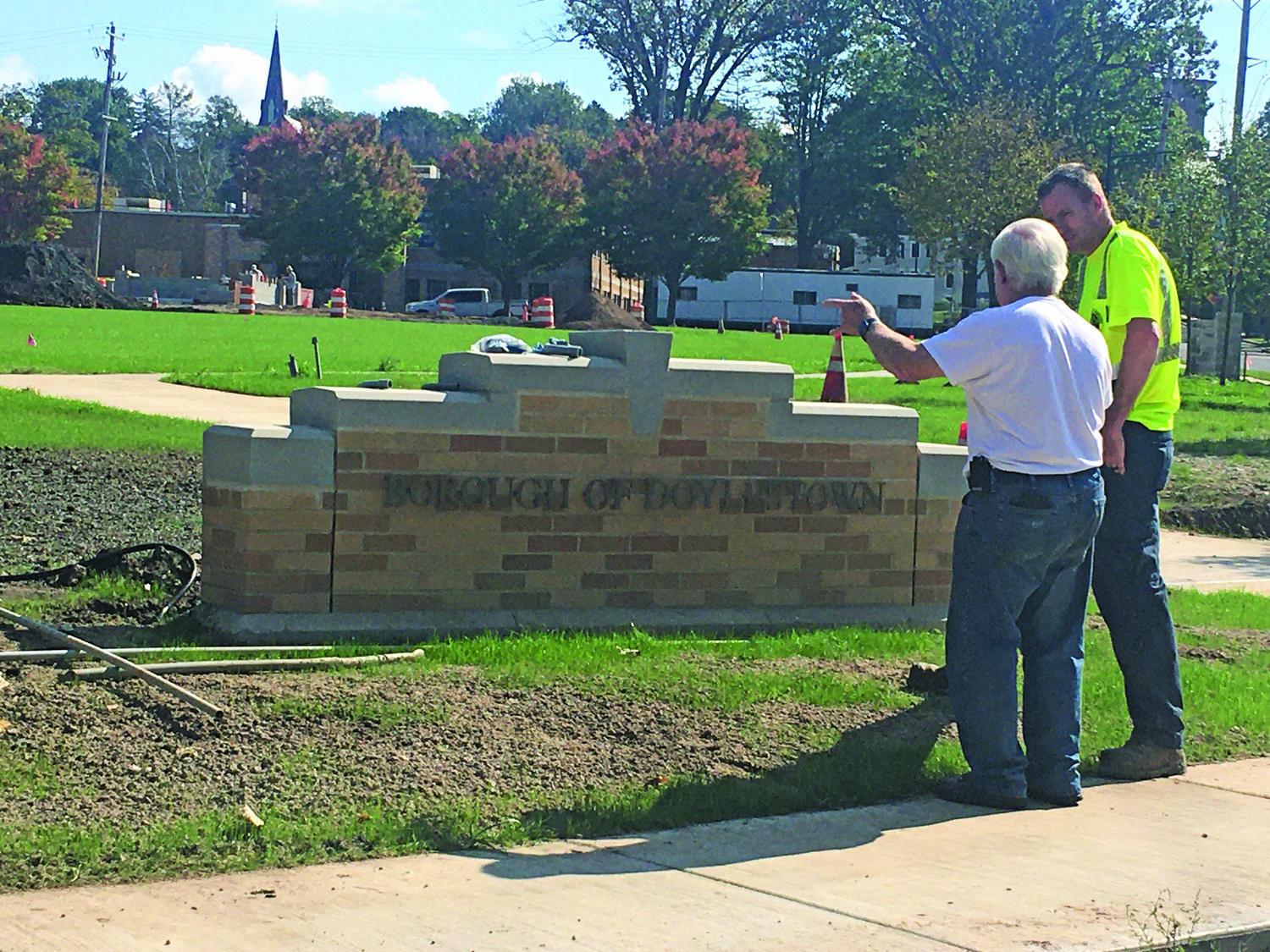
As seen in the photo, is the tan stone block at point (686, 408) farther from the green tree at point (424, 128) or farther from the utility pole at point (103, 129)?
the green tree at point (424, 128)

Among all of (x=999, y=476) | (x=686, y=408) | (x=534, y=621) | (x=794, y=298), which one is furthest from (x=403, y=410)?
(x=794, y=298)

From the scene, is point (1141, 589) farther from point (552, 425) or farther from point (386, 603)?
point (386, 603)

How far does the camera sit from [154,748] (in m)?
5.41

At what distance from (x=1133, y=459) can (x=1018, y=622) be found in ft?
2.81

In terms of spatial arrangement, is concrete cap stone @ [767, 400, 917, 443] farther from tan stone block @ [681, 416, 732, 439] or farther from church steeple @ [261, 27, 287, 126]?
church steeple @ [261, 27, 287, 126]

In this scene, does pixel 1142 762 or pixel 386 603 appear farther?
pixel 386 603

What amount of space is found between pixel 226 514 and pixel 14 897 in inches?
126

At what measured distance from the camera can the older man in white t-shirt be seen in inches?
219

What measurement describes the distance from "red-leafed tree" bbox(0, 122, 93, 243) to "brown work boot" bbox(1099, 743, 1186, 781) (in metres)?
74.3

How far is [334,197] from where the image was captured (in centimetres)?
6975

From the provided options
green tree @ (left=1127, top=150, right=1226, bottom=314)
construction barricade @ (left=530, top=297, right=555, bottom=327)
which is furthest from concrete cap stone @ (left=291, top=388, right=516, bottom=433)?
construction barricade @ (left=530, top=297, right=555, bottom=327)

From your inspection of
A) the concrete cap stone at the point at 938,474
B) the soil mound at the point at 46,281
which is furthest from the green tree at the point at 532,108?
the concrete cap stone at the point at 938,474

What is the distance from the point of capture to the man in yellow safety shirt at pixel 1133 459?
20.2 ft

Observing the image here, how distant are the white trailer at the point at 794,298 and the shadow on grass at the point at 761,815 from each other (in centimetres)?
5903
